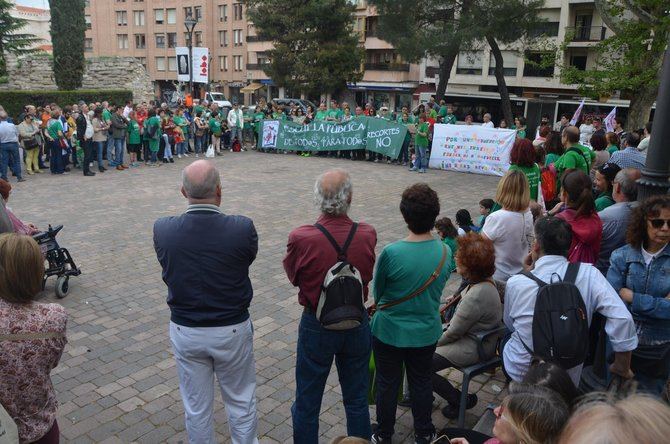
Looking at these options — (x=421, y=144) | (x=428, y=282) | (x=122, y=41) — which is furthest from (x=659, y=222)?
(x=122, y=41)

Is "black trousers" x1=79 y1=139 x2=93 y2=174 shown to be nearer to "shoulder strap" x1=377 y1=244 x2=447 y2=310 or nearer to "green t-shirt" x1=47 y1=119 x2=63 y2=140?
"green t-shirt" x1=47 y1=119 x2=63 y2=140

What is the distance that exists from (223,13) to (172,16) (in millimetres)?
6973

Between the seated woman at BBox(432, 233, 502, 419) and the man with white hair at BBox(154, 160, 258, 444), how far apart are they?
1.59 metres

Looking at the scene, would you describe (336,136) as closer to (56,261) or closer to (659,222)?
(56,261)

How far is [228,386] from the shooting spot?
355cm

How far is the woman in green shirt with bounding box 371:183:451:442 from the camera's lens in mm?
3510

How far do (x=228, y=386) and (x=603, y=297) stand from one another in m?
2.37

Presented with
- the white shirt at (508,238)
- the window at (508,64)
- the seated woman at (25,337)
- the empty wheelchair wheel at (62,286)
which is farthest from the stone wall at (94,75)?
the seated woman at (25,337)

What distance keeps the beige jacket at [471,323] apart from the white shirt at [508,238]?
0.88 metres

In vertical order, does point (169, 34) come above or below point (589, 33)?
above

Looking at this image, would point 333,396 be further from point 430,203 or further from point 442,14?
point 442,14

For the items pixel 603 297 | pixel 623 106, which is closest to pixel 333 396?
pixel 603 297

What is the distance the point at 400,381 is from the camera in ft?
12.6

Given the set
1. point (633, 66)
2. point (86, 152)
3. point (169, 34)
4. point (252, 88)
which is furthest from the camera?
point (169, 34)
